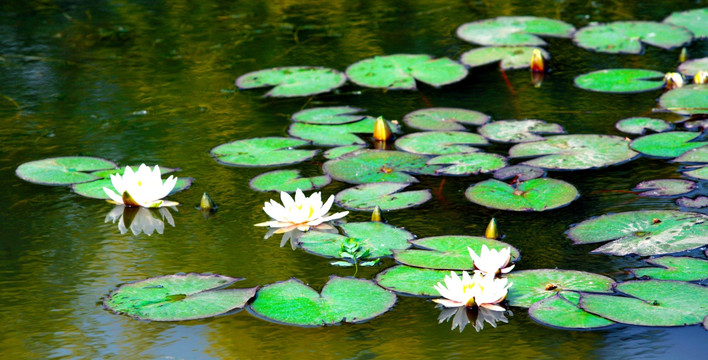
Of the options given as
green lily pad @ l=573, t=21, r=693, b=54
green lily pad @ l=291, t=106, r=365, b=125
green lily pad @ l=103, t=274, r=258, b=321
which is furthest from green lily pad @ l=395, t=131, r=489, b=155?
green lily pad @ l=573, t=21, r=693, b=54

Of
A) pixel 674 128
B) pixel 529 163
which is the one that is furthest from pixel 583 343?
pixel 674 128

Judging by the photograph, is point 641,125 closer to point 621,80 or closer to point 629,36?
point 621,80

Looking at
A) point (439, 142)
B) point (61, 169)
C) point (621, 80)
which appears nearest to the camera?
point (61, 169)

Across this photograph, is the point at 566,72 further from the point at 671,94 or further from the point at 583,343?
the point at 583,343

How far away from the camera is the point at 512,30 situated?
5.46 m

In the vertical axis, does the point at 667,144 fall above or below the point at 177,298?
below

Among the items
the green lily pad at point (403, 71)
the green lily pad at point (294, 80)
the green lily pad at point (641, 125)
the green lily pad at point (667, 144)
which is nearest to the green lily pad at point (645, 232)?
the green lily pad at point (667, 144)

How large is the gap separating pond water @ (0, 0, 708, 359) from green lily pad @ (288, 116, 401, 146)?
13 cm

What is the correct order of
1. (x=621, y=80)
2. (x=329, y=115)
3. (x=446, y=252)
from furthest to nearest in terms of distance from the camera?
(x=621, y=80) → (x=329, y=115) → (x=446, y=252)

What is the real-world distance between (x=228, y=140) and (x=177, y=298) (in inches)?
59.0

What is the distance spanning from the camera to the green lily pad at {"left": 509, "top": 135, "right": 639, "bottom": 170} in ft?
11.8

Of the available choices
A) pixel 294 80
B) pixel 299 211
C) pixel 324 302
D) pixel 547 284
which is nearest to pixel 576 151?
pixel 547 284

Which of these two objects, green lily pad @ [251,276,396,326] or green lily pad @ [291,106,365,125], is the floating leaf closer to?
green lily pad @ [251,276,396,326]

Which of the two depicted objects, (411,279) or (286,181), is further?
(286,181)
